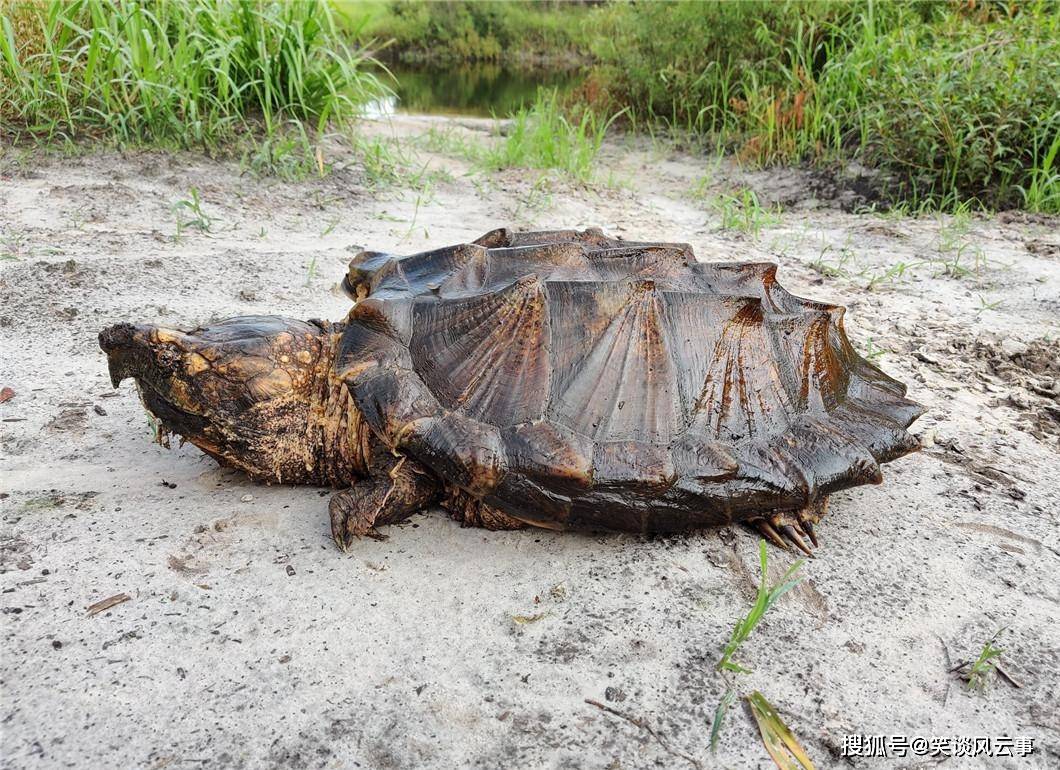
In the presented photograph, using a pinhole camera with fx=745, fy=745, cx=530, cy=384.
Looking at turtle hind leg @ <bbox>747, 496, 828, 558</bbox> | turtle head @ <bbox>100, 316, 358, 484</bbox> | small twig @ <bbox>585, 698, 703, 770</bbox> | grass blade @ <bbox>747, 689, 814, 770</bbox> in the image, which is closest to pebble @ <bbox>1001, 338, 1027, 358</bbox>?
turtle hind leg @ <bbox>747, 496, 828, 558</bbox>

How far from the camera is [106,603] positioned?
165cm

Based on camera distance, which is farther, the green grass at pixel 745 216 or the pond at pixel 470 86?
the pond at pixel 470 86

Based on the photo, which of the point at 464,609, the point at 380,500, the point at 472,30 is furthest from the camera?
the point at 472,30

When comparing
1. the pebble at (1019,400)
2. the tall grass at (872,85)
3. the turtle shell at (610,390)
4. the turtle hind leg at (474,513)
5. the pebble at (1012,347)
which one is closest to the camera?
the turtle shell at (610,390)

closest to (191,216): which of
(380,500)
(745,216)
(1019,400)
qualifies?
(380,500)

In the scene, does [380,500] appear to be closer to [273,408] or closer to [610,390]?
[273,408]

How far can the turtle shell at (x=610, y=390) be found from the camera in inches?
71.6

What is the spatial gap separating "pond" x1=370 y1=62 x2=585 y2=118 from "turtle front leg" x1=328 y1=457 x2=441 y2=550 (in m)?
5.20

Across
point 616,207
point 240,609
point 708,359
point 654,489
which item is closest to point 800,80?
point 616,207

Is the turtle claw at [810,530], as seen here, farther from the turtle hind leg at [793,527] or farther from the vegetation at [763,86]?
the vegetation at [763,86]

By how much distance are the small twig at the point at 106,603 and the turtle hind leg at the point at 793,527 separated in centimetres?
156

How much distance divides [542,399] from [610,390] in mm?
178

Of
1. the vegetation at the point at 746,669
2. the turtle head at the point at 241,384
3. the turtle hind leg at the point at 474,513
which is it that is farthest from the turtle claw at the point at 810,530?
the turtle head at the point at 241,384

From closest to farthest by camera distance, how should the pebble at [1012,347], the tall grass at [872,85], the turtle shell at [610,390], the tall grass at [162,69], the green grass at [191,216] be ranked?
the turtle shell at [610,390]
the pebble at [1012,347]
the green grass at [191,216]
the tall grass at [162,69]
the tall grass at [872,85]
